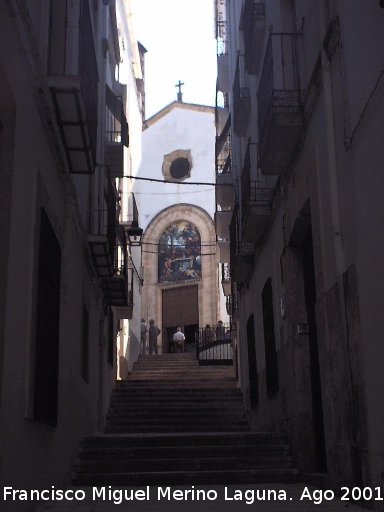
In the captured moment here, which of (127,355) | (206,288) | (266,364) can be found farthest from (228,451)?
(206,288)

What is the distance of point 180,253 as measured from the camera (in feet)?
100

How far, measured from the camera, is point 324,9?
7.38 metres

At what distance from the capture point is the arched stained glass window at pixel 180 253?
99.6ft

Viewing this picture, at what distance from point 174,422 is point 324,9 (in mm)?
8651

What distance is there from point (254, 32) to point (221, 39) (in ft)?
25.3

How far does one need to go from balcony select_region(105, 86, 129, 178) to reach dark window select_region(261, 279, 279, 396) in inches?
170

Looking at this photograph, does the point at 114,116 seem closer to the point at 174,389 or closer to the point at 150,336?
the point at 174,389

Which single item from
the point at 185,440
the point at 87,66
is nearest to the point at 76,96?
the point at 87,66

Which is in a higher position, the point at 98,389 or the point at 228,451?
the point at 98,389

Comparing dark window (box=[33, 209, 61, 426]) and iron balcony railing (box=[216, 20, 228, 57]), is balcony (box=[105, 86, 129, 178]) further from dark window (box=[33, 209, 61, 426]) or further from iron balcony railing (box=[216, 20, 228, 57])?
dark window (box=[33, 209, 61, 426])

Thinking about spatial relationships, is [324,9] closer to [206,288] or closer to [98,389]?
[98,389]

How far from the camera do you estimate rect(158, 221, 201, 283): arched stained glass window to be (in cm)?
3034

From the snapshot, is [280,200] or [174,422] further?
[174,422]

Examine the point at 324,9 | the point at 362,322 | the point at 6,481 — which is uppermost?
the point at 324,9
